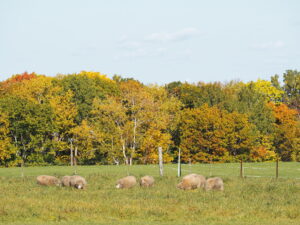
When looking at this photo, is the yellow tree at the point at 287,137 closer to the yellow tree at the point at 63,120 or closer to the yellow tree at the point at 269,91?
the yellow tree at the point at 63,120

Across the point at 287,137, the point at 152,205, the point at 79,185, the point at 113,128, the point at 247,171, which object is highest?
the point at 113,128

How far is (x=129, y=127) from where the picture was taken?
265 ft

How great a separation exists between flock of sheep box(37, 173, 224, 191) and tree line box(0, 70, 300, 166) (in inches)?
1802

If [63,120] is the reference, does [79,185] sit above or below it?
below

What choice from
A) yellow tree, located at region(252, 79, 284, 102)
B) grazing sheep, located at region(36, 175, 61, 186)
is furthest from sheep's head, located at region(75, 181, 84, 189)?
yellow tree, located at region(252, 79, 284, 102)

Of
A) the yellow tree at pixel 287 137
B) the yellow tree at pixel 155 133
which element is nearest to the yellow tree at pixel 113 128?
the yellow tree at pixel 155 133

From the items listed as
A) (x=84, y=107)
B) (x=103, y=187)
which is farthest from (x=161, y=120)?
(x=103, y=187)

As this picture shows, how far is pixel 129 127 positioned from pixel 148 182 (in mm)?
49169

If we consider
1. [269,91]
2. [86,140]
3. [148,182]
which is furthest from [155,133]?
[269,91]

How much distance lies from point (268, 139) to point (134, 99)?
2296cm

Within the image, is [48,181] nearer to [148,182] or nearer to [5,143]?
[148,182]

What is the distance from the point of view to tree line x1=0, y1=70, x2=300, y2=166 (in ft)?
263

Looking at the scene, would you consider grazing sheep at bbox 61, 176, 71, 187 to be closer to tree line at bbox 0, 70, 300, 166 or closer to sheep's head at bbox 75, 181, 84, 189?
sheep's head at bbox 75, 181, 84, 189

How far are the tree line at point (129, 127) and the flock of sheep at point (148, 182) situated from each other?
4578cm
